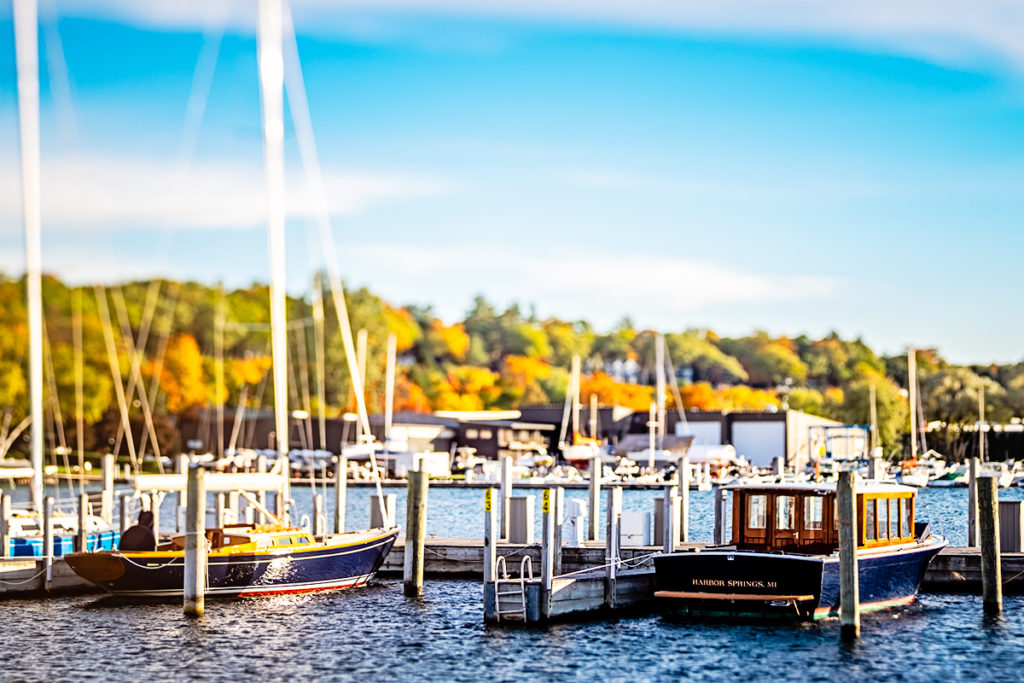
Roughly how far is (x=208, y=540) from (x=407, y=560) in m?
5.04

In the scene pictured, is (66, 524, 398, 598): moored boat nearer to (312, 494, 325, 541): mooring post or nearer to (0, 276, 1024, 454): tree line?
(312, 494, 325, 541): mooring post

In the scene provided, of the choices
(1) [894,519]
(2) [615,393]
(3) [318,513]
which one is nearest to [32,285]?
(3) [318,513]

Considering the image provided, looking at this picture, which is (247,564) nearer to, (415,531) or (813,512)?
(415,531)

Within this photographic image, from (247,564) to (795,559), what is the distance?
1343 centimetres

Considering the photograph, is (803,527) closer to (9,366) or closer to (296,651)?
(296,651)

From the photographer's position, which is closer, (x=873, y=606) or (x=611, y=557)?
(x=611, y=557)

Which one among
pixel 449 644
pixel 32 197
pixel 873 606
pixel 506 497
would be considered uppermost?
pixel 32 197

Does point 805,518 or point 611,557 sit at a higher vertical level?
point 805,518

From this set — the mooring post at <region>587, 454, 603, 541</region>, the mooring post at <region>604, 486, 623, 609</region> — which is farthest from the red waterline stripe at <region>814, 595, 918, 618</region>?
the mooring post at <region>587, 454, 603, 541</region>

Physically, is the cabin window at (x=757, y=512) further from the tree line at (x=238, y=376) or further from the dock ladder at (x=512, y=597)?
the tree line at (x=238, y=376)

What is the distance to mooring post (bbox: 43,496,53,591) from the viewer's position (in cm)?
3400

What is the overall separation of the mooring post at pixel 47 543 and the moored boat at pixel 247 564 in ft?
5.78

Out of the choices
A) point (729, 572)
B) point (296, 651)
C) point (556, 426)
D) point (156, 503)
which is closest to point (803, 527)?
point (729, 572)

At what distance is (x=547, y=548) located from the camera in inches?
1097
